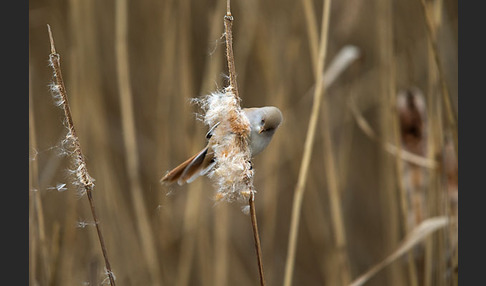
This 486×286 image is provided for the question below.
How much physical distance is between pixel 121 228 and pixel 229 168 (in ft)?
2.40

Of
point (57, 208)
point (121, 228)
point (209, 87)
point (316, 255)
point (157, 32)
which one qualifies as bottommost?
point (316, 255)

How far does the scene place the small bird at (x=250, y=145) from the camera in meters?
0.91

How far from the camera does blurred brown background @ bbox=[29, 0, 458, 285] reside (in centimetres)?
128

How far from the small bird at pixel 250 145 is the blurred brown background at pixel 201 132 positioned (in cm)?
20

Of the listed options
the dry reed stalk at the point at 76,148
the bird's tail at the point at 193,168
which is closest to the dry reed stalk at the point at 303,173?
the bird's tail at the point at 193,168

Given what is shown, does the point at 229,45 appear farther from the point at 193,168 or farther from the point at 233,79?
the point at 193,168

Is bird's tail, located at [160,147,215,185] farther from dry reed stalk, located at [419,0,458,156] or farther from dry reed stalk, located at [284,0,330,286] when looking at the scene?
dry reed stalk, located at [419,0,458,156]

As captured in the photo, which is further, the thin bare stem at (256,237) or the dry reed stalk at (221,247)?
the dry reed stalk at (221,247)

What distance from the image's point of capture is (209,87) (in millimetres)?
1261

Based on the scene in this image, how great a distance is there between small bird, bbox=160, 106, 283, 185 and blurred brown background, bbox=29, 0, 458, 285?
20cm

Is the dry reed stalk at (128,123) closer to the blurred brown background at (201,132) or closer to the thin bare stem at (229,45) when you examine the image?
the blurred brown background at (201,132)

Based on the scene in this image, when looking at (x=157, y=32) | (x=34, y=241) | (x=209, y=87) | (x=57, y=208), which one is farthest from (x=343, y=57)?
(x=57, y=208)

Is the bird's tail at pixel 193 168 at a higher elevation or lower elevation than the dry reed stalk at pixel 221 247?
higher

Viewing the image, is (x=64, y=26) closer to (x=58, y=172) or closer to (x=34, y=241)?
(x=58, y=172)
